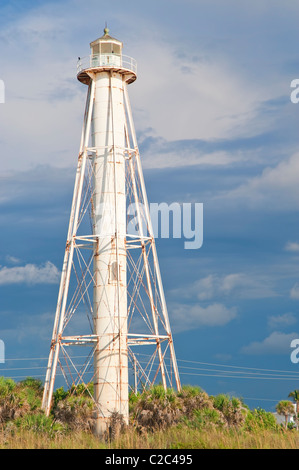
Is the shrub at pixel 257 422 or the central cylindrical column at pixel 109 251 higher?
the central cylindrical column at pixel 109 251

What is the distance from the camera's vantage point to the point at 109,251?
49.8 meters

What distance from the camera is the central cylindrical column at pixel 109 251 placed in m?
48.4

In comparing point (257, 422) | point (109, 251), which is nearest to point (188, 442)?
point (257, 422)

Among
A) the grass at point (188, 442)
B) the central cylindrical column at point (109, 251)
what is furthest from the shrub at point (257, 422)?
the central cylindrical column at point (109, 251)

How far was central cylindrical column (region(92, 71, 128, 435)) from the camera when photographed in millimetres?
48438

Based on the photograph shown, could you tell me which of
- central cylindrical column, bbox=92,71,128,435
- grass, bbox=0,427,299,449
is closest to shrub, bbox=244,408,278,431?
grass, bbox=0,427,299,449

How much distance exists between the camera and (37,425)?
4000 centimetres

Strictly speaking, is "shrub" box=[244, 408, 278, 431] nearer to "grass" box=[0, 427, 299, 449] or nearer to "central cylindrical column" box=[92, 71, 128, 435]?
"grass" box=[0, 427, 299, 449]

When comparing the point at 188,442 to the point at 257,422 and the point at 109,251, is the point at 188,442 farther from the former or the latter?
the point at 109,251

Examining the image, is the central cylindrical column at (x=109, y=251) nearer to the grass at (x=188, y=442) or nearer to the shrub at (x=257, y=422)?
the shrub at (x=257, y=422)

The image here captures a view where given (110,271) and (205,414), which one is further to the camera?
(110,271)
